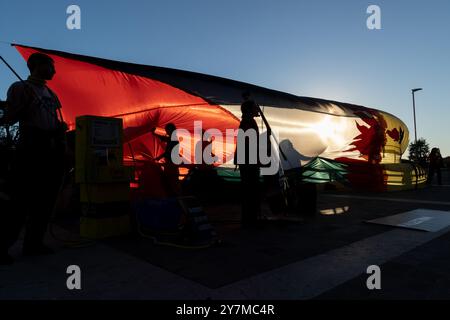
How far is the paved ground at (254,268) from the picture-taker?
7.80 feet

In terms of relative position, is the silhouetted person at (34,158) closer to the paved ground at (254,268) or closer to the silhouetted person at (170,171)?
the paved ground at (254,268)

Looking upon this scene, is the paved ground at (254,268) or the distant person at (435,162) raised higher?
the distant person at (435,162)

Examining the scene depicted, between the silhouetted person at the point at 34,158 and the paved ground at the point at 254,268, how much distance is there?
0.30 metres

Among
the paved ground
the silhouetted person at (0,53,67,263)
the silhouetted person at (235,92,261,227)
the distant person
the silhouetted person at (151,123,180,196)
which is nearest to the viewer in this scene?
the paved ground

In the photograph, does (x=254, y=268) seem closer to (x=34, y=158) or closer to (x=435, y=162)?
(x=34, y=158)

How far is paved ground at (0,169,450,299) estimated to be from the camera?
7.80 ft

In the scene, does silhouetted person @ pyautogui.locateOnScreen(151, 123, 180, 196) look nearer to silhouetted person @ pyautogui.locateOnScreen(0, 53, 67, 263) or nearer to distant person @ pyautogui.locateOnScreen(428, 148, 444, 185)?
silhouetted person @ pyautogui.locateOnScreen(0, 53, 67, 263)

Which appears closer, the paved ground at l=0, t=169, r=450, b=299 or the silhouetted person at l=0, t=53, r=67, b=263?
the paved ground at l=0, t=169, r=450, b=299

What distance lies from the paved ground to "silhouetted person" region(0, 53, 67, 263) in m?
0.30

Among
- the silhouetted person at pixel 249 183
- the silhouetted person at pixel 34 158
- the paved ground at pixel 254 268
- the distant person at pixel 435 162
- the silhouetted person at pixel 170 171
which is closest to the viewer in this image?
the paved ground at pixel 254 268

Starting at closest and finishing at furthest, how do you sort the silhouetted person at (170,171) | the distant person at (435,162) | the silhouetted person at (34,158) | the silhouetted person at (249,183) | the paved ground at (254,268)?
the paved ground at (254,268), the silhouetted person at (34,158), the silhouetted person at (249,183), the silhouetted person at (170,171), the distant person at (435,162)

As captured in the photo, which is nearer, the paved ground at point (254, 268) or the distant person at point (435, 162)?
the paved ground at point (254, 268)

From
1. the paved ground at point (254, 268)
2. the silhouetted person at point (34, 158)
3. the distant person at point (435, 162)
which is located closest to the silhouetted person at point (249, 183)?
the paved ground at point (254, 268)

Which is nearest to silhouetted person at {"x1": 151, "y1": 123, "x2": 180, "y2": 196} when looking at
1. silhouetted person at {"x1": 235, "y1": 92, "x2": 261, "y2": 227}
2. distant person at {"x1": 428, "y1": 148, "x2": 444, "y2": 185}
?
silhouetted person at {"x1": 235, "y1": 92, "x2": 261, "y2": 227}
